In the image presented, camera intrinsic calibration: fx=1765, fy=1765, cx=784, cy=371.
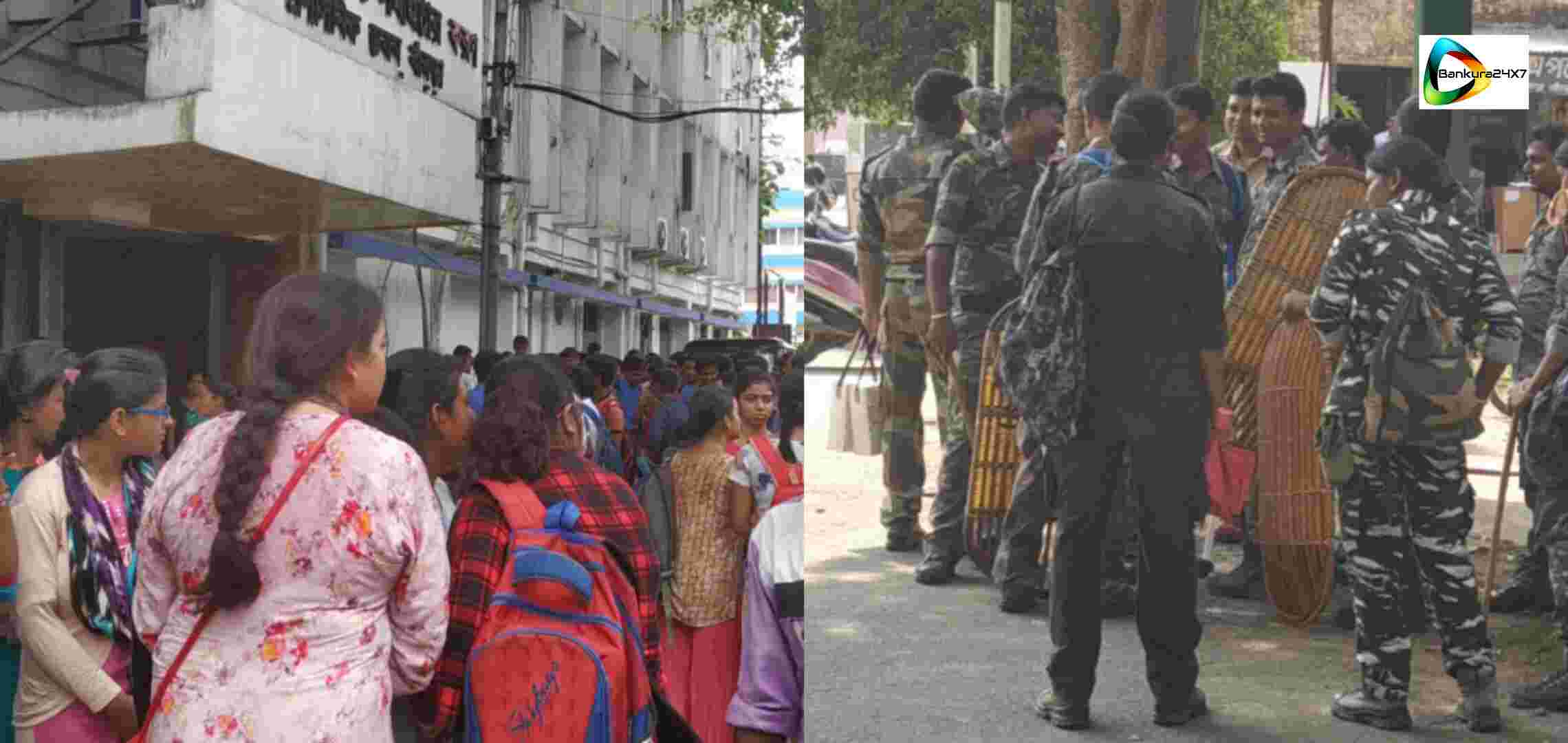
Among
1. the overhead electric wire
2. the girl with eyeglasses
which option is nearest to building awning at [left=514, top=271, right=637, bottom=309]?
the overhead electric wire

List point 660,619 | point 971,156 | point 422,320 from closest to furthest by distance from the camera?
1. point 971,156
2. point 660,619
3. point 422,320

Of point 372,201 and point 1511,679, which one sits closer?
point 1511,679

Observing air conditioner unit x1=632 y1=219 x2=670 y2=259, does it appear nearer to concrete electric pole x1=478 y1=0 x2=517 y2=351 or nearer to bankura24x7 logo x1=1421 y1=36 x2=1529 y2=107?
concrete electric pole x1=478 y1=0 x2=517 y2=351

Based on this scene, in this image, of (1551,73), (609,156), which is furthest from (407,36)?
(1551,73)

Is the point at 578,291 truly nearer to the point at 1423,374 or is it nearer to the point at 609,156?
the point at 609,156

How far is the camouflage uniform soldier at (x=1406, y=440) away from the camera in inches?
83.2

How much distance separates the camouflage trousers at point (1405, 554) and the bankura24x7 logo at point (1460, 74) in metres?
0.44

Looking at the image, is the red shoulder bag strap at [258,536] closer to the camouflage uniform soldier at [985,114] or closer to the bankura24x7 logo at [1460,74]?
the camouflage uniform soldier at [985,114]

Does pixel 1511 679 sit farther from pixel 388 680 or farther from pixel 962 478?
pixel 388 680

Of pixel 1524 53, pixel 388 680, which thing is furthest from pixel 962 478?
pixel 388 680

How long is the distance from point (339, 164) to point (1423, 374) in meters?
10.1

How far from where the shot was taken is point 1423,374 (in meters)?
2.21

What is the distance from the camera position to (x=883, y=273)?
210cm

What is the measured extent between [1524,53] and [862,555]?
1003 mm
